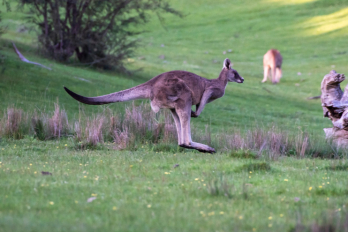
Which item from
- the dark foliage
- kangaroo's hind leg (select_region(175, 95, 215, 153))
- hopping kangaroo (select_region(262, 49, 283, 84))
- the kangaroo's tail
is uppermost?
the dark foliage

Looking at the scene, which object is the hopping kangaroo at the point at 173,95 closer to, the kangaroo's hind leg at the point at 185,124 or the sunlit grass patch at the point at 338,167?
the kangaroo's hind leg at the point at 185,124

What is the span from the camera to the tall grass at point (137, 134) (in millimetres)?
10172

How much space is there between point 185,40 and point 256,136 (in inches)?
1515

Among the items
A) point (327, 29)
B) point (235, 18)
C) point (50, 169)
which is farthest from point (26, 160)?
point (235, 18)

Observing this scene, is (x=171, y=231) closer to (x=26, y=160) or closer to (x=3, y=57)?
(x=26, y=160)

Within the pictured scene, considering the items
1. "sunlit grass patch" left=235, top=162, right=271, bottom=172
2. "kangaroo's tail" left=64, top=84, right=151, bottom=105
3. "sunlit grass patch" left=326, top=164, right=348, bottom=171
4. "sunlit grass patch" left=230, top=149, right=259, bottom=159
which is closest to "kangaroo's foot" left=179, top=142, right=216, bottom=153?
"sunlit grass patch" left=230, top=149, right=259, bottom=159

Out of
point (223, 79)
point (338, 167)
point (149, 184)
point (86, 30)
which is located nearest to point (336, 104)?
point (223, 79)

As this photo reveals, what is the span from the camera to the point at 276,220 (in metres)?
4.68

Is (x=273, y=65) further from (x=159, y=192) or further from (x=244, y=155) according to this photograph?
(x=159, y=192)

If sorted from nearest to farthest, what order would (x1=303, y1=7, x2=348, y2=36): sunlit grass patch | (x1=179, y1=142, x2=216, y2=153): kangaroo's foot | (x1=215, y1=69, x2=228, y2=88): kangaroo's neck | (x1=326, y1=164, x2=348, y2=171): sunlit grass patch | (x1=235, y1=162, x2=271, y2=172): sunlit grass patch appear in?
(x1=235, y1=162, x2=271, y2=172): sunlit grass patch, (x1=326, y1=164, x2=348, y2=171): sunlit grass patch, (x1=179, y1=142, x2=216, y2=153): kangaroo's foot, (x1=215, y1=69, x2=228, y2=88): kangaroo's neck, (x1=303, y1=7, x2=348, y2=36): sunlit grass patch

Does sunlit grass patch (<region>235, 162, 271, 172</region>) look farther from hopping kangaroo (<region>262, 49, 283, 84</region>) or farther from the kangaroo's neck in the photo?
hopping kangaroo (<region>262, 49, 283, 84</region>)

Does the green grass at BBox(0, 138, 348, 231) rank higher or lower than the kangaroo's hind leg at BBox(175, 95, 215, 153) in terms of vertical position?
lower

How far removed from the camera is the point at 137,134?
36.1 feet

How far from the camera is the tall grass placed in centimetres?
1017
